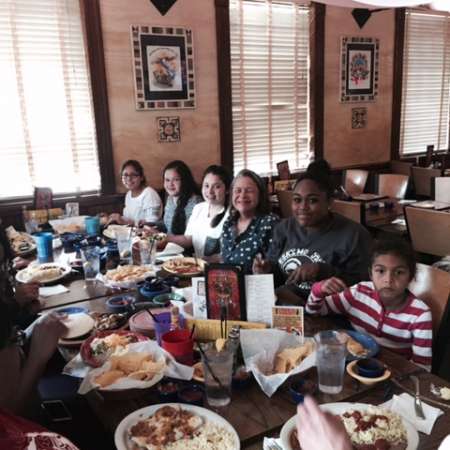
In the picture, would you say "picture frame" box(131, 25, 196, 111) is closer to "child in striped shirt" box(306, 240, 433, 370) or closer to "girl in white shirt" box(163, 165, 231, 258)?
"girl in white shirt" box(163, 165, 231, 258)

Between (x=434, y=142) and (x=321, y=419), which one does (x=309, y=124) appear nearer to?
(x=434, y=142)

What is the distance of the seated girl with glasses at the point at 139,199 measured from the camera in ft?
12.4

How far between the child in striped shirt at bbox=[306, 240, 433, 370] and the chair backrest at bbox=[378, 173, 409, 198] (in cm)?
297

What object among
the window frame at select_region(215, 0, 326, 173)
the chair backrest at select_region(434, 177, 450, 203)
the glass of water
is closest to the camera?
the glass of water

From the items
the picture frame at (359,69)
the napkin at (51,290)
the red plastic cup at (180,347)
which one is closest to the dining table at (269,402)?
the red plastic cup at (180,347)

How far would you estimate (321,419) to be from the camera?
0.78 metres

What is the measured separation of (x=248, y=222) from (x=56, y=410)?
4.20 ft

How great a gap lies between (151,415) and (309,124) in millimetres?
4534

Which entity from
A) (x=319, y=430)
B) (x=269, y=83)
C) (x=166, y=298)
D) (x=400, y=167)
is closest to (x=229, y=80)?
(x=269, y=83)

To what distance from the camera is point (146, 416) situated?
1098mm

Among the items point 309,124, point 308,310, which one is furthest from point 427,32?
point 308,310

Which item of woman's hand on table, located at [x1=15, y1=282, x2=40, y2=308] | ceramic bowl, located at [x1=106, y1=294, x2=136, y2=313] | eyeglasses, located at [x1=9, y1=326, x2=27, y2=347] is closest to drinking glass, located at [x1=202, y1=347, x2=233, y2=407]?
eyeglasses, located at [x1=9, y1=326, x2=27, y2=347]

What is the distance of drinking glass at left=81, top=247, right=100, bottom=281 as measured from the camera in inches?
85.9

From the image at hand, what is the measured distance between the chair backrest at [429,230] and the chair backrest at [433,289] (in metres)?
1.25
